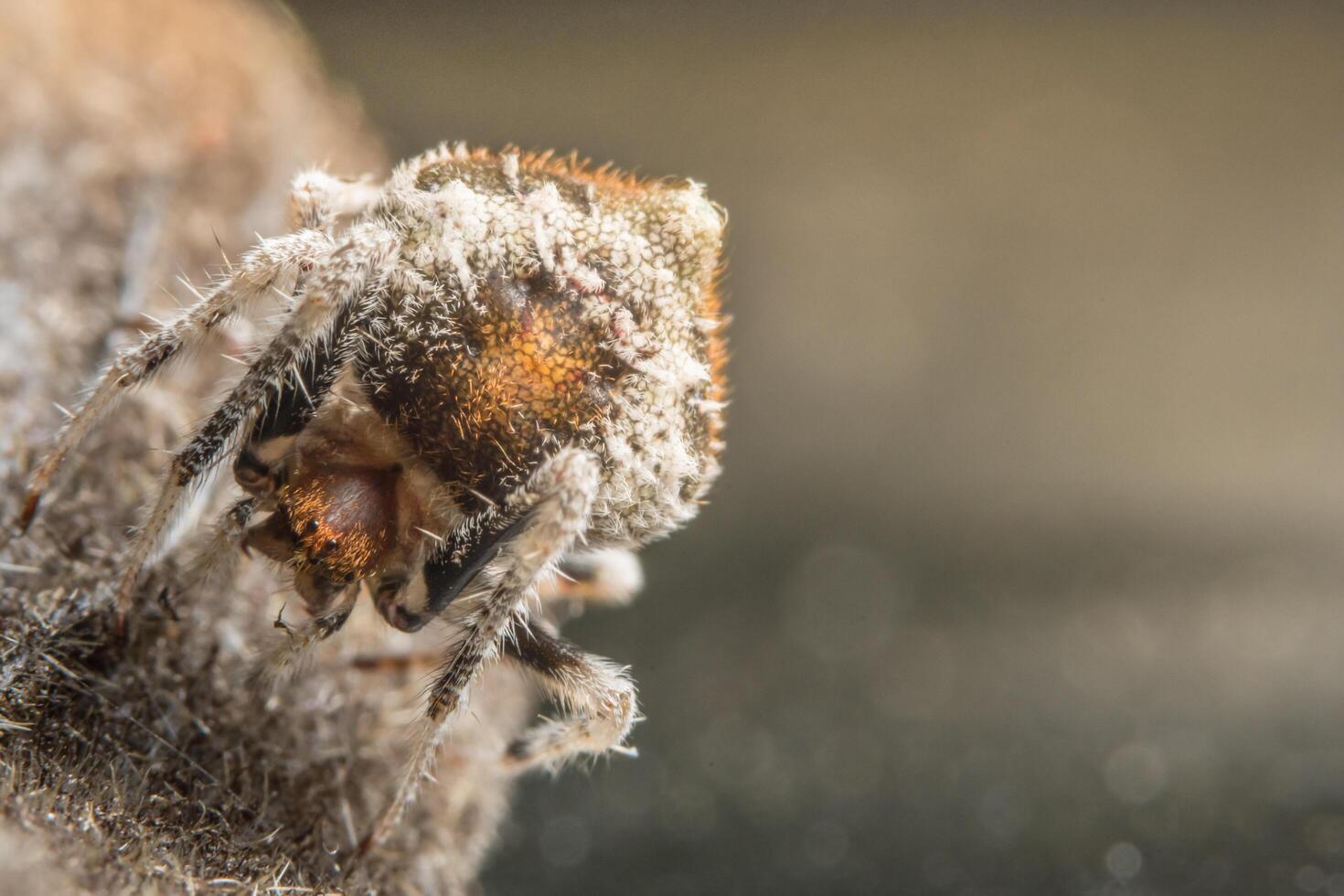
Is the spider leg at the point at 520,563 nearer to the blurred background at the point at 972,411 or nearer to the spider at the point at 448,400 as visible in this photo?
the spider at the point at 448,400

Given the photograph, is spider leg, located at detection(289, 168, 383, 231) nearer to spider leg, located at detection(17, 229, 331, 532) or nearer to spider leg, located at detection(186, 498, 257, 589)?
spider leg, located at detection(17, 229, 331, 532)

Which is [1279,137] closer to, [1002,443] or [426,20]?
[1002,443]

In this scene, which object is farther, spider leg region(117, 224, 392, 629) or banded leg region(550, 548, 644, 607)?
banded leg region(550, 548, 644, 607)

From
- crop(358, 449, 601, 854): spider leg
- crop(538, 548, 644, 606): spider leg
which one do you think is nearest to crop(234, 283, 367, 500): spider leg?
crop(358, 449, 601, 854): spider leg

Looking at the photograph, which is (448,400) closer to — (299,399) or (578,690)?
(299,399)

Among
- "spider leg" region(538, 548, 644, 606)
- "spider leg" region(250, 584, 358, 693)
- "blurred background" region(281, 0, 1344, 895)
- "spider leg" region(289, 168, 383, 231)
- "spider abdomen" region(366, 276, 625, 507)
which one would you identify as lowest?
"spider leg" region(250, 584, 358, 693)

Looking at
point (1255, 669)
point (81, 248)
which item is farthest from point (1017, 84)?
point (81, 248)
